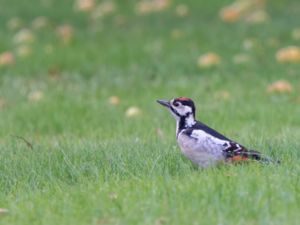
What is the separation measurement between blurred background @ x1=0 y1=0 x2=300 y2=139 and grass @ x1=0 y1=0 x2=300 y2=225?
24 millimetres

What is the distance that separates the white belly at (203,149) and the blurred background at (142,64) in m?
2.19

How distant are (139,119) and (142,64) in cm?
304

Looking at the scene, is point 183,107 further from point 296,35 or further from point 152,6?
point 152,6

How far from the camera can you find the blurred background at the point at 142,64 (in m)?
9.91

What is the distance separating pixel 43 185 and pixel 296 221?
1988 mm

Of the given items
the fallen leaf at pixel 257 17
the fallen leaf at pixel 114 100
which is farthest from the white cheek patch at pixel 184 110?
the fallen leaf at pixel 257 17

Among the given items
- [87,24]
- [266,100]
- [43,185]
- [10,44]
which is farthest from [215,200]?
[87,24]

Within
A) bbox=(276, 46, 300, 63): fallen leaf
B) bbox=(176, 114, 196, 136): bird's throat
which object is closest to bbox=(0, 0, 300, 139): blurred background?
bbox=(276, 46, 300, 63): fallen leaf

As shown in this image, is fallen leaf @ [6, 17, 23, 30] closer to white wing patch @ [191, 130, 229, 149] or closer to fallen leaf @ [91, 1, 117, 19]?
fallen leaf @ [91, 1, 117, 19]

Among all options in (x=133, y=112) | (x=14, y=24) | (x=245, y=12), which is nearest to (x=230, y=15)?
(x=245, y=12)

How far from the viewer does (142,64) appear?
12797mm

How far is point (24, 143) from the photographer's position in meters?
8.23

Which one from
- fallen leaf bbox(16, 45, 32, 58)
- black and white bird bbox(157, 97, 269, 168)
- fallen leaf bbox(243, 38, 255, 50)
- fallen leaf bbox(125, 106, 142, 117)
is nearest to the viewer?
black and white bird bbox(157, 97, 269, 168)

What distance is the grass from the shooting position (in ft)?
18.5
